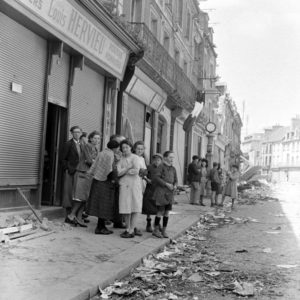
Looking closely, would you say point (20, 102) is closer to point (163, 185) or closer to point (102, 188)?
point (102, 188)

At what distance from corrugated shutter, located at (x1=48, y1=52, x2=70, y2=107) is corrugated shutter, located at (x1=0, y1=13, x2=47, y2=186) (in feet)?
1.12

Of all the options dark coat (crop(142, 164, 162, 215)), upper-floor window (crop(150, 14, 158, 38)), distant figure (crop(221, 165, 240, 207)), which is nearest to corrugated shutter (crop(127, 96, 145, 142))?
distant figure (crop(221, 165, 240, 207))

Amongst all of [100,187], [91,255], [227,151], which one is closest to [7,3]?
[100,187]

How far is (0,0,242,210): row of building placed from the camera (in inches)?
304

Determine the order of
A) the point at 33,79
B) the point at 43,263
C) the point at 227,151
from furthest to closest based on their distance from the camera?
1. the point at 227,151
2. the point at 33,79
3. the point at 43,263

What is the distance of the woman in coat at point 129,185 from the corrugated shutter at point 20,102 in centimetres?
176

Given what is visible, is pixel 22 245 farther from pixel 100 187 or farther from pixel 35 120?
pixel 35 120

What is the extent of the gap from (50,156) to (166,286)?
5.08 metres

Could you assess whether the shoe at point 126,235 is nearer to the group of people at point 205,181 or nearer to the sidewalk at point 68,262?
the sidewalk at point 68,262

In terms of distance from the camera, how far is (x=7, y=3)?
6992mm

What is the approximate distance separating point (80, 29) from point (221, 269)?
5.81 metres

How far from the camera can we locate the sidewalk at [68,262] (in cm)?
442

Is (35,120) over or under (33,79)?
under

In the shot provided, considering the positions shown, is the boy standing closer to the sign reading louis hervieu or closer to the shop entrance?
the shop entrance
